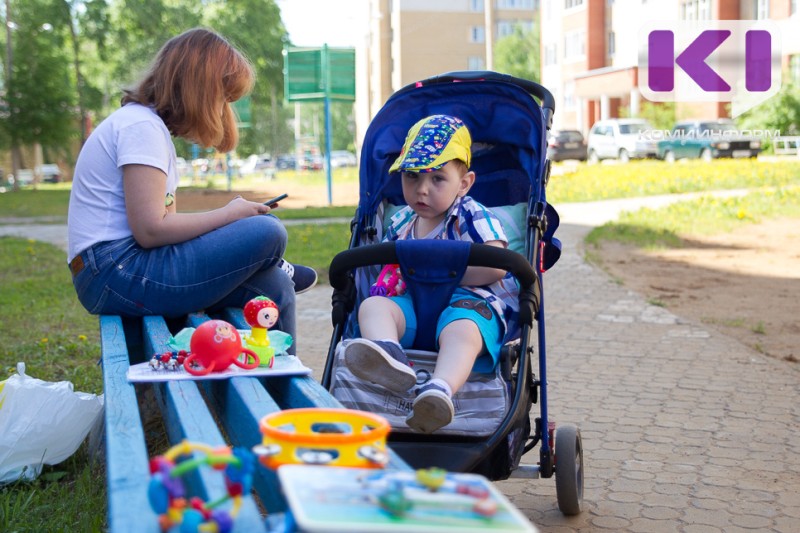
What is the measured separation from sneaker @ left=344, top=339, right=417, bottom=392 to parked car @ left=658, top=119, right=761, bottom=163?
26863mm

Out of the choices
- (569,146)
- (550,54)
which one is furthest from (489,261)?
A: (550,54)

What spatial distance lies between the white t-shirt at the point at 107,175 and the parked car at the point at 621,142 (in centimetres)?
3035

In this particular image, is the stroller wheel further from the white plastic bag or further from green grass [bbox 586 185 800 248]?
green grass [bbox 586 185 800 248]

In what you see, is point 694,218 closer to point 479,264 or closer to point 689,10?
point 479,264

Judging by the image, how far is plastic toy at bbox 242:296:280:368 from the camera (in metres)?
2.99

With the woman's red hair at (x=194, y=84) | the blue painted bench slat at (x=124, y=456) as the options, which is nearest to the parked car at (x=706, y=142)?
the woman's red hair at (x=194, y=84)

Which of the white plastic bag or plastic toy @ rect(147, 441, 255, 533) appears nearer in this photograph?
plastic toy @ rect(147, 441, 255, 533)

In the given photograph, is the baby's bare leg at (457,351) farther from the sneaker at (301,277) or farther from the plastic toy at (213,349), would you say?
the sneaker at (301,277)

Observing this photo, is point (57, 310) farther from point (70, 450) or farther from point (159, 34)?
point (159, 34)

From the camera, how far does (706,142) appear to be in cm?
2995

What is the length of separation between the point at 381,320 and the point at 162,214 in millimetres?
1008

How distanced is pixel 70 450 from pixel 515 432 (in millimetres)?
1727

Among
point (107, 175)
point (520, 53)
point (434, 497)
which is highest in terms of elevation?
point (520, 53)

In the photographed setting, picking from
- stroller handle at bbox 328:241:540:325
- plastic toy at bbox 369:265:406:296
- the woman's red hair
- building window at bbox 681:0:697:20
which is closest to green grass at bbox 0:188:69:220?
the woman's red hair
